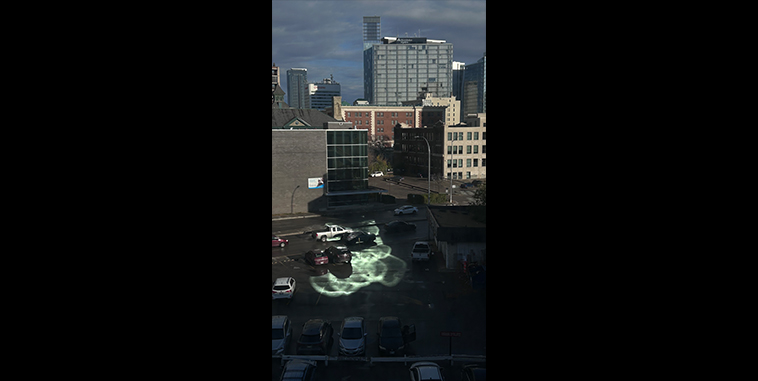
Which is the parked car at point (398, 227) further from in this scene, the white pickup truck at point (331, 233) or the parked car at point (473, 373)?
the parked car at point (473, 373)

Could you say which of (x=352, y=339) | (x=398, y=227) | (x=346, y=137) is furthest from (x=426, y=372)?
(x=346, y=137)

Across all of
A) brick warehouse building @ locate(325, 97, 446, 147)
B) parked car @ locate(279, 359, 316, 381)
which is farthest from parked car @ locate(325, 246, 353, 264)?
brick warehouse building @ locate(325, 97, 446, 147)

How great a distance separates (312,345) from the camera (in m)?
8.48

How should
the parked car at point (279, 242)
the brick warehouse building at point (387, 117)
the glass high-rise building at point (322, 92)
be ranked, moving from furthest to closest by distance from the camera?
1. the glass high-rise building at point (322, 92)
2. the brick warehouse building at point (387, 117)
3. the parked car at point (279, 242)

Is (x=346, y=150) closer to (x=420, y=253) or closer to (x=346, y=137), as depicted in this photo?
(x=346, y=137)

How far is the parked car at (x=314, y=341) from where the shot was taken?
8.43 metres

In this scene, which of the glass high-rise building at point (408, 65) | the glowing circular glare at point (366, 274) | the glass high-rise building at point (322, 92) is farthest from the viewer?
the glass high-rise building at point (322, 92)

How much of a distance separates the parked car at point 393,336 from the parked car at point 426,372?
972mm

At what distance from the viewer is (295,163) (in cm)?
2266

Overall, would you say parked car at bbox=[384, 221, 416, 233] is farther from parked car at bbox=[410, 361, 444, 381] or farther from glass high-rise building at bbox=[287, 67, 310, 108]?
glass high-rise building at bbox=[287, 67, 310, 108]

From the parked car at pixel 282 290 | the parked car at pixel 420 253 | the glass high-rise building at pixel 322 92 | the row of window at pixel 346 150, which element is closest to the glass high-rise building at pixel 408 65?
the glass high-rise building at pixel 322 92
